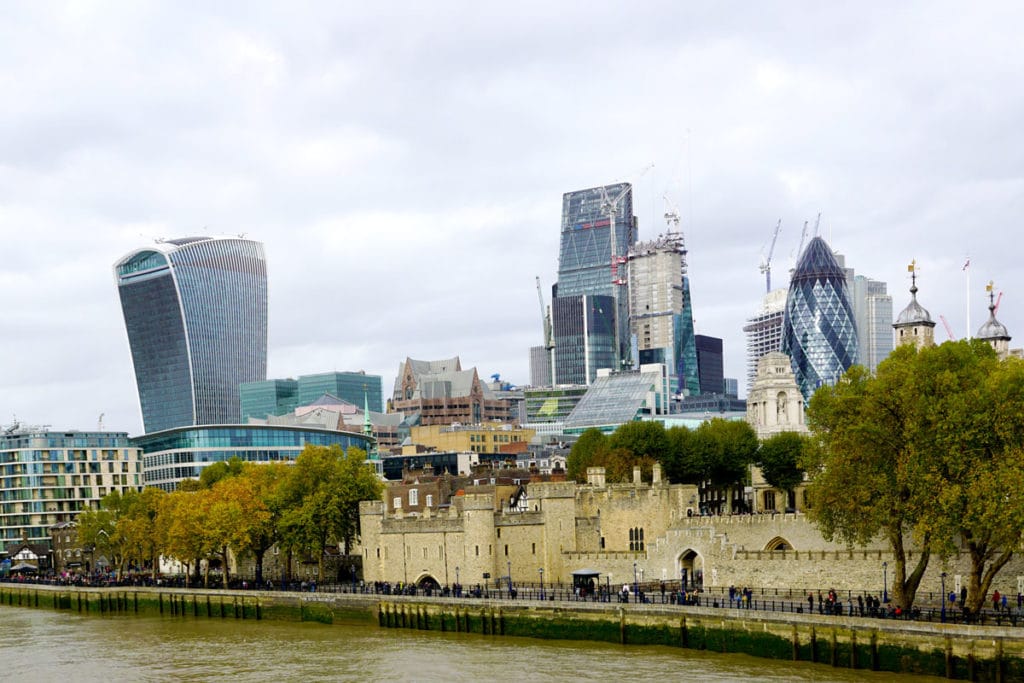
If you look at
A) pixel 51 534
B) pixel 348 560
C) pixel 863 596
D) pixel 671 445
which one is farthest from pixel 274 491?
pixel 51 534

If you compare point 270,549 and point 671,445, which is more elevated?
point 671,445

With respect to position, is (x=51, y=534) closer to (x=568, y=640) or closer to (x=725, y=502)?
(x=725, y=502)

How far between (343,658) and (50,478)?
11302 centimetres

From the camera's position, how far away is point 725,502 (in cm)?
13812

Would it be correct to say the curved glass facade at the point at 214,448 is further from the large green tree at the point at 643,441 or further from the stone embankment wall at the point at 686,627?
the stone embankment wall at the point at 686,627

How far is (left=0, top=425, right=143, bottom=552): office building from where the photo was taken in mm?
174250

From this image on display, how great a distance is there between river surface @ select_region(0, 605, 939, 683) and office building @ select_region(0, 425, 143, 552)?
80.9 m

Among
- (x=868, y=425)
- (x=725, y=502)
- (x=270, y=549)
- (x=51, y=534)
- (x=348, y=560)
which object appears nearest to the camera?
(x=868, y=425)

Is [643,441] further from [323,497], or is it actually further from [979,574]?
[979,574]

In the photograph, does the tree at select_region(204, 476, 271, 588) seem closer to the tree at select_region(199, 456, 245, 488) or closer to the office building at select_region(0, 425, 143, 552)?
the tree at select_region(199, 456, 245, 488)

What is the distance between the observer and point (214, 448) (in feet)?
589

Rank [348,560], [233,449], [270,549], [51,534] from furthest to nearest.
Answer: [233,449], [51,534], [270,549], [348,560]

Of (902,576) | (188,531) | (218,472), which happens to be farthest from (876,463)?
(218,472)

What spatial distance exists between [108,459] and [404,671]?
123201 millimetres
